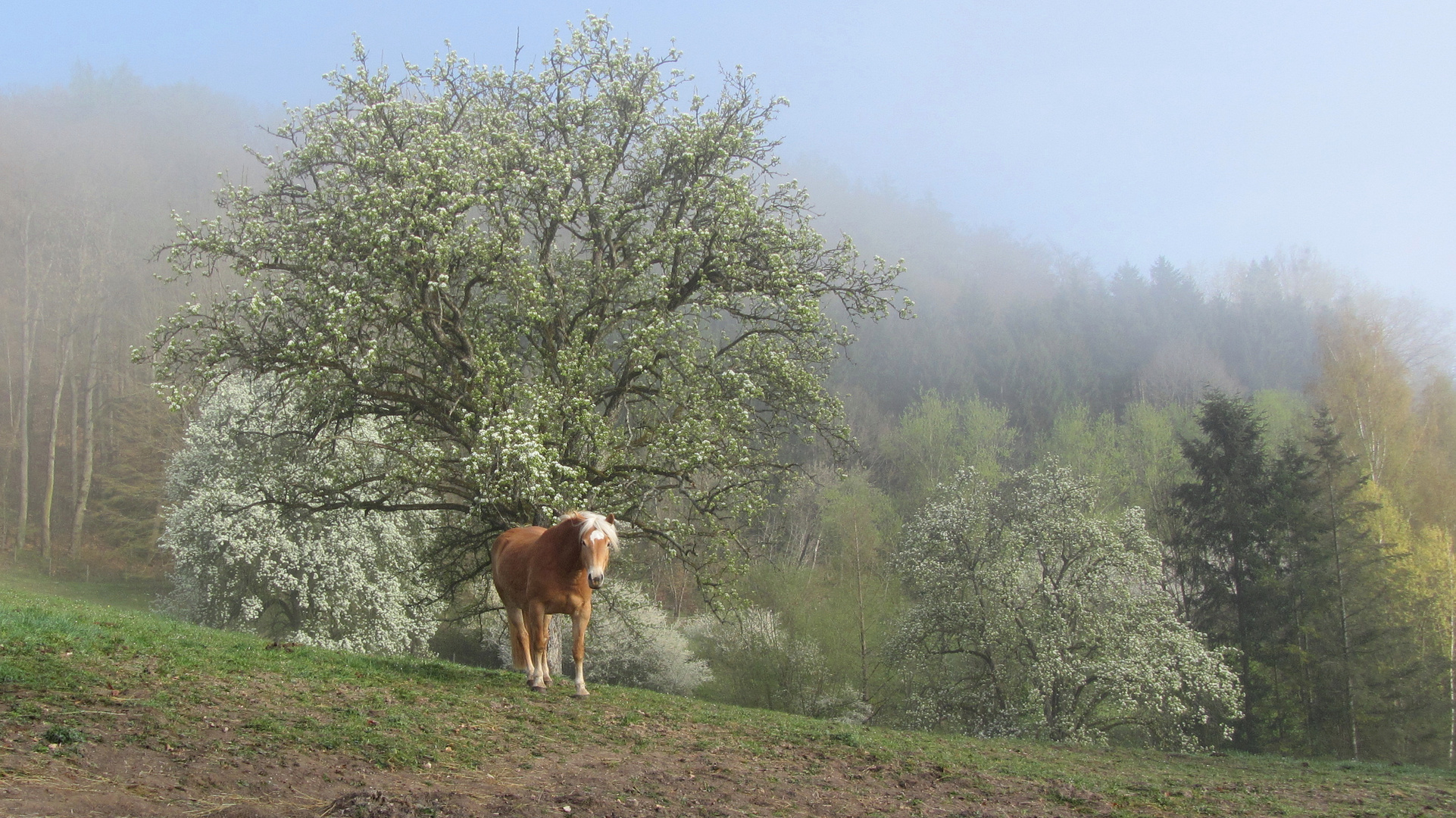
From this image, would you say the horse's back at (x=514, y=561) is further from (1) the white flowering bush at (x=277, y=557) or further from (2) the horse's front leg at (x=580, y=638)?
(1) the white flowering bush at (x=277, y=557)

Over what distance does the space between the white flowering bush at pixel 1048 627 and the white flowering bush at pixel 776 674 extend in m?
5.60

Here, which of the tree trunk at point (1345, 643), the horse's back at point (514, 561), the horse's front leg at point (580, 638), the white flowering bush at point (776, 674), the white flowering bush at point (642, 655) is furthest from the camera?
the white flowering bush at point (642, 655)

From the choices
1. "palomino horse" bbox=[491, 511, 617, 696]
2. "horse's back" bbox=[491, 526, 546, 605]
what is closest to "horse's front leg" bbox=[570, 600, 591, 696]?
"palomino horse" bbox=[491, 511, 617, 696]

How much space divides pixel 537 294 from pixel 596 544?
250 inches

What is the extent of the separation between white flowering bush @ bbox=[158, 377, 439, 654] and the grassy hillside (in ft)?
63.0

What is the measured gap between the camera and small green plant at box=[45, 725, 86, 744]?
7035 mm

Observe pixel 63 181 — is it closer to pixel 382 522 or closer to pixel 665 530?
pixel 382 522

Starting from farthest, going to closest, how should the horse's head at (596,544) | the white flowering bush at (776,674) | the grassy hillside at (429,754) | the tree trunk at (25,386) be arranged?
the tree trunk at (25,386) < the white flowering bush at (776,674) < the horse's head at (596,544) < the grassy hillside at (429,754)

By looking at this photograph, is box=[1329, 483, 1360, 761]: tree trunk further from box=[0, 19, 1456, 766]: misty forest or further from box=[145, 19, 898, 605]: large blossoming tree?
box=[145, 19, 898, 605]: large blossoming tree

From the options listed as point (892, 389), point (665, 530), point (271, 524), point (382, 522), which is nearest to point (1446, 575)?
point (665, 530)

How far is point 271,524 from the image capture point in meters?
34.2

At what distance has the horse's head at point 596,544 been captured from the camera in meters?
12.0

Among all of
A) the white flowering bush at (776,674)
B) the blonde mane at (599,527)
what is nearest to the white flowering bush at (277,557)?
the white flowering bush at (776,674)

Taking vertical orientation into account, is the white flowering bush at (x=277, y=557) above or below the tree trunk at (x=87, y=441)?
below
